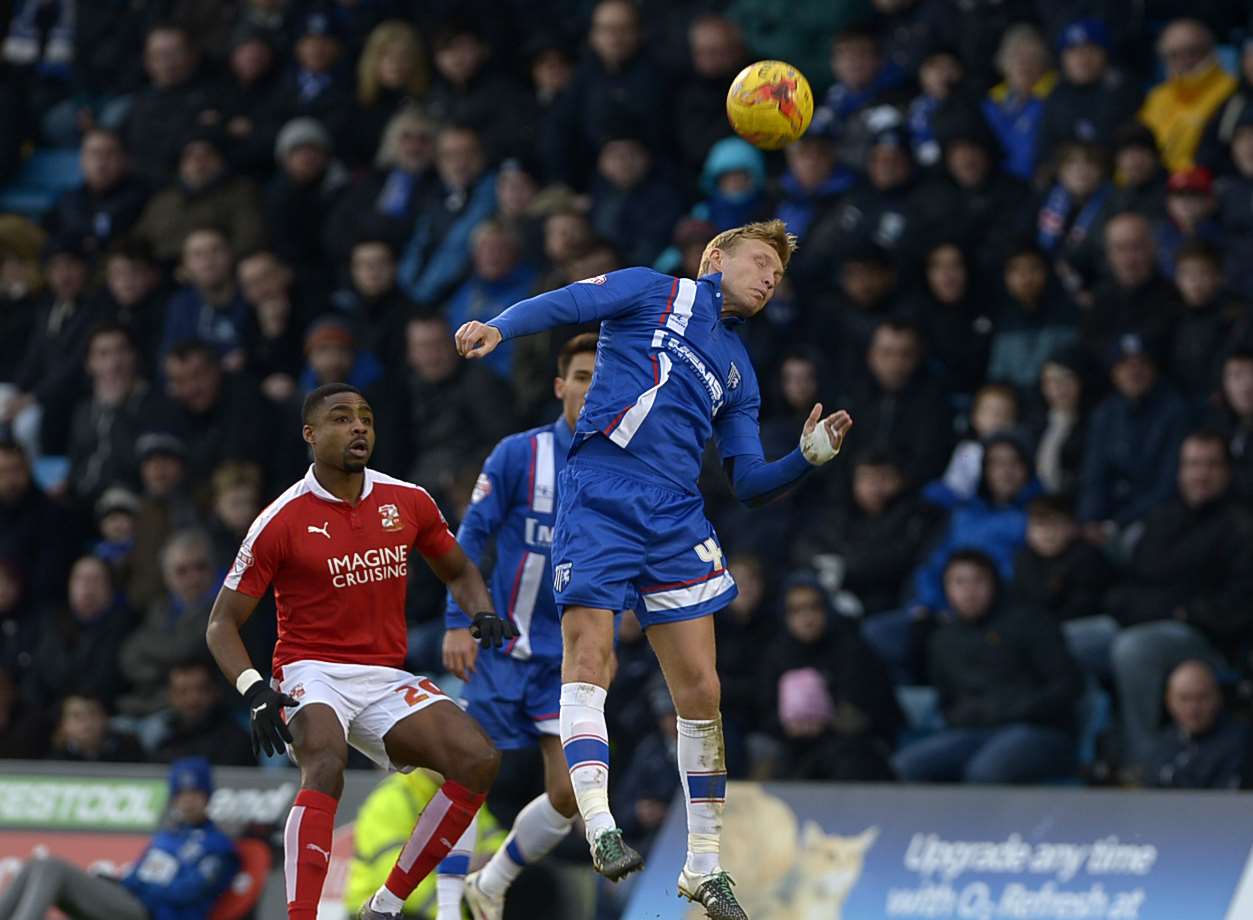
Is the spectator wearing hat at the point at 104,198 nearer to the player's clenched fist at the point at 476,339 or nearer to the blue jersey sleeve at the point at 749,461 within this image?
the blue jersey sleeve at the point at 749,461

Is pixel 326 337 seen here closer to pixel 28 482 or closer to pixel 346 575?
pixel 28 482

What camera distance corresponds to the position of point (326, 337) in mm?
16797

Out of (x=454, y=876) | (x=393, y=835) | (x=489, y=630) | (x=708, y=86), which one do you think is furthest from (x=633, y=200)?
(x=489, y=630)

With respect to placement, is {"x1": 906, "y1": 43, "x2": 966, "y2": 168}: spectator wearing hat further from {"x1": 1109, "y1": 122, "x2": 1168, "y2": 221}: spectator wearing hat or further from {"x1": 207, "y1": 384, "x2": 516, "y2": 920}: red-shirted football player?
{"x1": 207, "y1": 384, "x2": 516, "y2": 920}: red-shirted football player

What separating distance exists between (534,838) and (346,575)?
1879mm

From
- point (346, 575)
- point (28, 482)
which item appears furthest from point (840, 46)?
point (346, 575)

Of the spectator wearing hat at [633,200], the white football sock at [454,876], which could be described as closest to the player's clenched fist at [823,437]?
the white football sock at [454,876]

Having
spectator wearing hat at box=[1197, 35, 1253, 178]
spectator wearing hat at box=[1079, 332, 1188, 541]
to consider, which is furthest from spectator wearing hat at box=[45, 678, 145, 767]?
spectator wearing hat at box=[1197, 35, 1253, 178]

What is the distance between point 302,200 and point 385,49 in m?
1.50

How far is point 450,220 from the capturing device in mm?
18047

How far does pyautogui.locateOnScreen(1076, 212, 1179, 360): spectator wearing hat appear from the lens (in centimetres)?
1449

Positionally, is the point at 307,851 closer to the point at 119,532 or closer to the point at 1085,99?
the point at 119,532

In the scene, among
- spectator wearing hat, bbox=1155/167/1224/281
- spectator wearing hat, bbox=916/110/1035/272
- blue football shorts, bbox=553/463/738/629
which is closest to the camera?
blue football shorts, bbox=553/463/738/629

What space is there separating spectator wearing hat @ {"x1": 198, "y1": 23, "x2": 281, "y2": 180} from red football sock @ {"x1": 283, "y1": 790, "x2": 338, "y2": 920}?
11.0 metres
